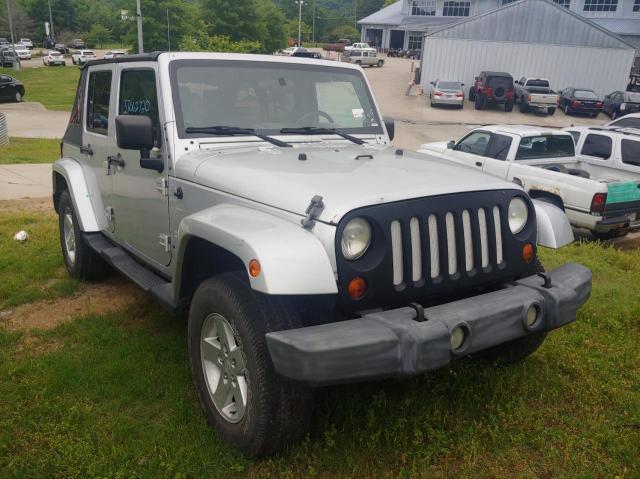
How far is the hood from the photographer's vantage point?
269cm

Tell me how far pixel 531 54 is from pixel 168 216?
3368cm

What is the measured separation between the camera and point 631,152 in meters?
9.05

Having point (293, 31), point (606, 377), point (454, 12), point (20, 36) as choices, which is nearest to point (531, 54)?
point (454, 12)

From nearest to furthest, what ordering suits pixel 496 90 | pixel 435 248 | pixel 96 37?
pixel 435 248 → pixel 496 90 → pixel 96 37

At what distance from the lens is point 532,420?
10.9 ft

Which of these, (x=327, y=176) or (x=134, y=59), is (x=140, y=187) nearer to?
(x=134, y=59)

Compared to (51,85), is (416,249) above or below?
above

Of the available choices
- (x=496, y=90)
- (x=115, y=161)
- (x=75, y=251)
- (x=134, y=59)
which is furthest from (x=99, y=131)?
(x=496, y=90)

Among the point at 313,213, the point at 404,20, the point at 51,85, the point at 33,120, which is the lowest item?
the point at 33,120

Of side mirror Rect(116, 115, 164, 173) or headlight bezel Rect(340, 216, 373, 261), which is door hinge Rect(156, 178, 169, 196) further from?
headlight bezel Rect(340, 216, 373, 261)

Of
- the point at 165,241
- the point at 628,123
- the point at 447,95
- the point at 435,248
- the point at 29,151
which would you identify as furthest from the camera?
the point at 447,95

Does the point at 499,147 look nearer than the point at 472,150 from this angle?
Yes

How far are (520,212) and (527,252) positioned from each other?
0.74 feet

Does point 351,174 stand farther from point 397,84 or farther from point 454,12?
point 454,12
